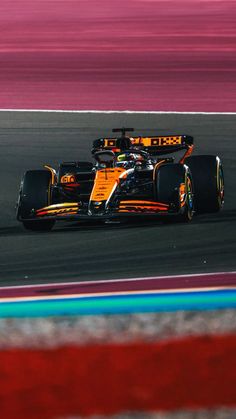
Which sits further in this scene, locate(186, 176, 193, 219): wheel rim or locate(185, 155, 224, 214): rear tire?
locate(185, 155, 224, 214): rear tire

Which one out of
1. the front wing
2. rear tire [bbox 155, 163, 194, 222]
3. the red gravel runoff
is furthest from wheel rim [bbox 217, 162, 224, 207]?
the red gravel runoff

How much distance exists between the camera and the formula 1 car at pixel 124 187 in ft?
41.4

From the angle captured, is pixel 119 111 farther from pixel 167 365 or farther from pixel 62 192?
pixel 167 365

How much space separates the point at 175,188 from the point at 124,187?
0.52 metres

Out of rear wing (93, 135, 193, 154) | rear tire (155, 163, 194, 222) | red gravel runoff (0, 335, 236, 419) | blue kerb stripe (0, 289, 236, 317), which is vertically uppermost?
rear wing (93, 135, 193, 154)

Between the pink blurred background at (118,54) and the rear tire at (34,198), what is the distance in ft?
29.4

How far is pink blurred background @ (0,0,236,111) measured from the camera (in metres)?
23.1

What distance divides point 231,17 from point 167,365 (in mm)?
26763

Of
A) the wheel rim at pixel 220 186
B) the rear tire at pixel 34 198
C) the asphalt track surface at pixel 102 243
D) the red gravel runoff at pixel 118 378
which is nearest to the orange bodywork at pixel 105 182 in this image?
the asphalt track surface at pixel 102 243

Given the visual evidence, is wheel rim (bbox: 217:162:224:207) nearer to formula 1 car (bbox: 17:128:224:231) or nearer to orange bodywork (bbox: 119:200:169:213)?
formula 1 car (bbox: 17:128:224:231)

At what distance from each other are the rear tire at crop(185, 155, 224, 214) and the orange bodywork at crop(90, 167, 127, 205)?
0.86m

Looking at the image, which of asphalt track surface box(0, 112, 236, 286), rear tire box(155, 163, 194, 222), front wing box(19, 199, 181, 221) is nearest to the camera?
asphalt track surface box(0, 112, 236, 286)

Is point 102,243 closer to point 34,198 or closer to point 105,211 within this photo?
point 105,211

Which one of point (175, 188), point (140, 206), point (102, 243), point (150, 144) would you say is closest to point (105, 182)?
point (140, 206)
